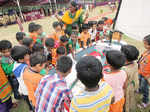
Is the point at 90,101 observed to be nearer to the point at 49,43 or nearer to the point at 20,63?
the point at 20,63

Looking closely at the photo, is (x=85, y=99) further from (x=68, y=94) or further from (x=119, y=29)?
(x=119, y=29)

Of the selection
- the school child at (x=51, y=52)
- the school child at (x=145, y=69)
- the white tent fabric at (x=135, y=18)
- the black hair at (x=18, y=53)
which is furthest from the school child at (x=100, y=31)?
the black hair at (x=18, y=53)

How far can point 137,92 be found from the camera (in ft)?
7.66

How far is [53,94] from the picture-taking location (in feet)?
3.48

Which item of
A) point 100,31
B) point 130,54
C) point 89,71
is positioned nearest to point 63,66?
point 89,71

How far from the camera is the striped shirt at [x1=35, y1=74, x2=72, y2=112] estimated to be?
3.48 ft

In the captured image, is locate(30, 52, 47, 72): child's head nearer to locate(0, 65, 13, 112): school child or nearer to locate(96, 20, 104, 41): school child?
locate(0, 65, 13, 112): school child

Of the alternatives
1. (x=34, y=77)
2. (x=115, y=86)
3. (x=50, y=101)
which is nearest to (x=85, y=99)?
(x=50, y=101)

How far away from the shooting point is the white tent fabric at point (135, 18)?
2642 mm

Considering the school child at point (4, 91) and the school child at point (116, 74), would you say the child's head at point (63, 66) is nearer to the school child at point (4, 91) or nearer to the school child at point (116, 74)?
the school child at point (116, 74)

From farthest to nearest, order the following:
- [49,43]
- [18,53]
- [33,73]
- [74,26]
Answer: [74,26] → [49,43] → [18,53] → [33,73]

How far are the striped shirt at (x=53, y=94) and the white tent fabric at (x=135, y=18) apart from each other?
2636 mm

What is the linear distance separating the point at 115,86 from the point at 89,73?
525mm

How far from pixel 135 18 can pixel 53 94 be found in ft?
9.13
